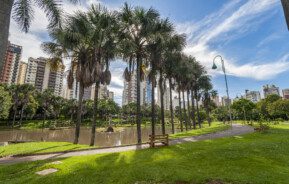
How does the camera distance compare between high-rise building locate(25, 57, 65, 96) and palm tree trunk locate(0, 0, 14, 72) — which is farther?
high-rise building locate(25, 57, 65, 96)

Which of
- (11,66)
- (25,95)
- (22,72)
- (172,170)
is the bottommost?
(172,170)

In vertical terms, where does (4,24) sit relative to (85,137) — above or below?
above

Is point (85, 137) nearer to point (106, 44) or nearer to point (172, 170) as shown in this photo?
point (106, 44)

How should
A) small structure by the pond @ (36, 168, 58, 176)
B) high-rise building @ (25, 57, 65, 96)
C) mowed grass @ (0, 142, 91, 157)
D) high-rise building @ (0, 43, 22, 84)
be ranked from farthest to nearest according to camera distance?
high-rise building @ (25, 57, 65, 96), high-rise building @ (0, 43, 22, 84), mowed grass @ (0, 142, 91, 157), small structure by the pond @ (36, 168, 58, 176)

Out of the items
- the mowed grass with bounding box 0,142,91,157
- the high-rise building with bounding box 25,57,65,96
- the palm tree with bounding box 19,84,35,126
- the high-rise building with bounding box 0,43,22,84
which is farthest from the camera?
the high-rise building with bounding box 25,57,65,96

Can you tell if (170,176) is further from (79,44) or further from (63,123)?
(63,123)

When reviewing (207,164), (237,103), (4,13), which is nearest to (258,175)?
(207,164)

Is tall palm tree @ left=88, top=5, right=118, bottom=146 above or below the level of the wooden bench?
above

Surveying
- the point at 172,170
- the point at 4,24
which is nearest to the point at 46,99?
the point at 172,170

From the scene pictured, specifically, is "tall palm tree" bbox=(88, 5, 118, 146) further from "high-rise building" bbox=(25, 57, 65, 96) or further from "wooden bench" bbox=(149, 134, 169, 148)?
"high-rise building" bbox=(25, 57, 65, 96)

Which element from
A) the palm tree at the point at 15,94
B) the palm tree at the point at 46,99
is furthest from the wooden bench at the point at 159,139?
the palm tree at the point at 46,99

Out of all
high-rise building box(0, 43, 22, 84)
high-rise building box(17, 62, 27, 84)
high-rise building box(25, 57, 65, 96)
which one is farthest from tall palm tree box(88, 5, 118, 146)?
high-rise building box(17, 62, 27, 84)

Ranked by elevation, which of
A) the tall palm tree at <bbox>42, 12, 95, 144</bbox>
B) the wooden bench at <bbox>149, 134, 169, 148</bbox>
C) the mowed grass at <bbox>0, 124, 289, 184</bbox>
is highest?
the tall palm tree at <bbox>42, 12, 95, 144</bbox>

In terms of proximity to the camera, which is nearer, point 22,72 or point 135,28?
point 135,28
